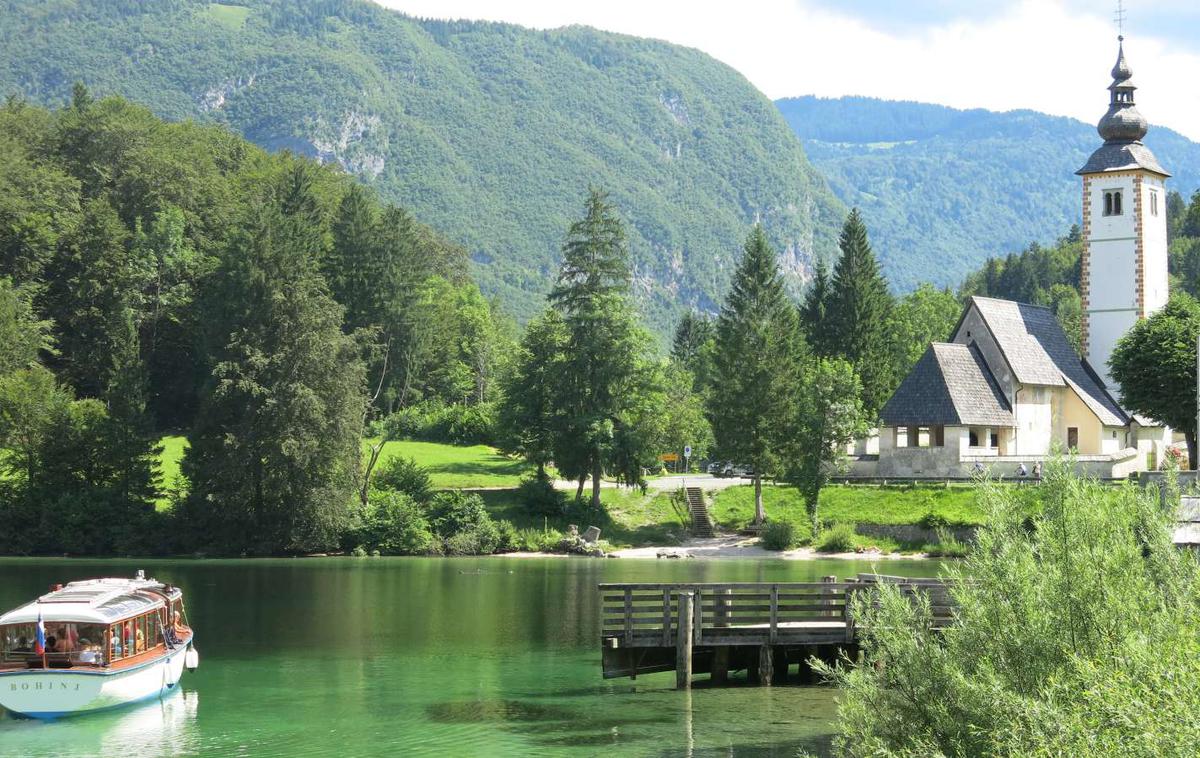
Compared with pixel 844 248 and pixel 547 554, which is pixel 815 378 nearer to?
pixel 547 554

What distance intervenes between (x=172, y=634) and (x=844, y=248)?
72.6m

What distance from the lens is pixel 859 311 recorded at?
9819 centimetres

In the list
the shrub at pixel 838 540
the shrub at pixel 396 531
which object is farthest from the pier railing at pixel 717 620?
the shrub at pixel 396 531

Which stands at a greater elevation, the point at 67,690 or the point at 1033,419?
the point at 1033,419

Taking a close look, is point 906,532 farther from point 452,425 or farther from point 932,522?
point 452,425

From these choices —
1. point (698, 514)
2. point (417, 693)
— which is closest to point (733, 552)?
point (698, 514)

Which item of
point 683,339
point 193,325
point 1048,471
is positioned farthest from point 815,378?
point 683,339

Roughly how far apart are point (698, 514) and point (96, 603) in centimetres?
4715

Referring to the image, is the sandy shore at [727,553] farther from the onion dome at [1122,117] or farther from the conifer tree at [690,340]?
the conifer tree at [690,340]

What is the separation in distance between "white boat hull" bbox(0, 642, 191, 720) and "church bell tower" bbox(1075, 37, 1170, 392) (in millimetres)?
61258

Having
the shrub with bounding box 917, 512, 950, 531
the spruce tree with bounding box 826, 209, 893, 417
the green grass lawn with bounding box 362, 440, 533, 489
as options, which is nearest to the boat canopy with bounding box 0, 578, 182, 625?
the shrub with bounding box 917, 512, 950, 531

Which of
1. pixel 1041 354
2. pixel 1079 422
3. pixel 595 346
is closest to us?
pixel 595 346

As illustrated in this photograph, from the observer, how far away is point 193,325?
90125 mm

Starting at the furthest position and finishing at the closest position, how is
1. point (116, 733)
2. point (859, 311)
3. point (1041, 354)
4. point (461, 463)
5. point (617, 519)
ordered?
point (859, 311) < point (461, 463) < point (1041, 354) < point (617, 519) < point (116, 733)
